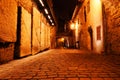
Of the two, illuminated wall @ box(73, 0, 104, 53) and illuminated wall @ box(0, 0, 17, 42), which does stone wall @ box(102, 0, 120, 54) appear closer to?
illuminated wall @ box(73, 0, 104, 53)

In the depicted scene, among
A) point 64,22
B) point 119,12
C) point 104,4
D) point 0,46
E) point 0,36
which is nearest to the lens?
point 0,36

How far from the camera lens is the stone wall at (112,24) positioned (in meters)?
7.31

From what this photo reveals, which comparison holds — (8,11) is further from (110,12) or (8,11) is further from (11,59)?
(110,12)

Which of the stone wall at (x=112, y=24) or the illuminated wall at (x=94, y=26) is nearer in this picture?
the stone wall at (x=112, y=24)

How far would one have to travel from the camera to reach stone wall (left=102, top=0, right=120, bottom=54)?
731cm

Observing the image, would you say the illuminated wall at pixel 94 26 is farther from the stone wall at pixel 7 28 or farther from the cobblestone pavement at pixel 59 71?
the stone wall at pixel 7 28

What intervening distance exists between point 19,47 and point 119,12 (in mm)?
5222

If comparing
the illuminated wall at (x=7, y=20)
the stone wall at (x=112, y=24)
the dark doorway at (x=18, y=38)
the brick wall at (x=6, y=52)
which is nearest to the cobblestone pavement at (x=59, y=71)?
the brick wall at (x=6, y=52)

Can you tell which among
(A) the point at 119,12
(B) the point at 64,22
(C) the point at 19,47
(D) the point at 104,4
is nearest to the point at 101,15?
(D) the point at 104,4

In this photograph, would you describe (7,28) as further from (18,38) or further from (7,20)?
(18,38)

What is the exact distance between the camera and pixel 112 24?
26.1ft

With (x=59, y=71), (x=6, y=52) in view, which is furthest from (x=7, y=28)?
(x=59, y=71)

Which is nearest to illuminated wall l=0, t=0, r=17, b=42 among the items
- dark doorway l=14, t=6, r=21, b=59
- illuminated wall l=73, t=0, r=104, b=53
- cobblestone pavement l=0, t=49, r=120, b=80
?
dark doorway l=14, t=6, r=21, b=59

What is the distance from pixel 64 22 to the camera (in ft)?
115
